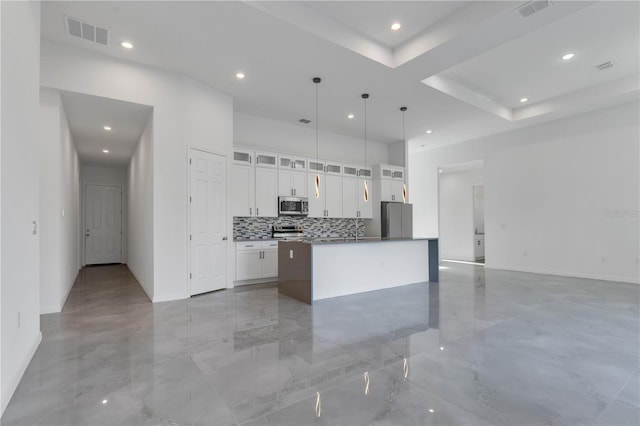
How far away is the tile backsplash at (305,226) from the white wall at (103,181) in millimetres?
5403

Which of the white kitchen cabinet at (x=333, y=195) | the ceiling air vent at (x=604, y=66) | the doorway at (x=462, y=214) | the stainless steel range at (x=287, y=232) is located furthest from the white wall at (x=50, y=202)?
the doorway at (x=462, y=214)

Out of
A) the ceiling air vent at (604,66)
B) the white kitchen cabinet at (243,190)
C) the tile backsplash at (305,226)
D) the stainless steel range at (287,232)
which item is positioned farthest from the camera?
the stainless steel range at (287,232)

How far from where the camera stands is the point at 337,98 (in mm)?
5824

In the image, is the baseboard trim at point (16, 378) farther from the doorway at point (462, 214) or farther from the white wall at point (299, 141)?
the doorway at point (462, 214)

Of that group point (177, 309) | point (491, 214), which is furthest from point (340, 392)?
point (491, 214)

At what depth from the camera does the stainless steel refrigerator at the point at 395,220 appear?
787 cm

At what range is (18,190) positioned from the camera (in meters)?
2.41

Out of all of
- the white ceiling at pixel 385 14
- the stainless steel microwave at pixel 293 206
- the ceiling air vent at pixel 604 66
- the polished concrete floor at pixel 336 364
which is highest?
the white ceiling at pixel 385 14

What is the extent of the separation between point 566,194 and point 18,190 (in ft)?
29.6

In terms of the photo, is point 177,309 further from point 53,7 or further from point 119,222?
point 119,222

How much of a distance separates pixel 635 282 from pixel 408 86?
5781 millimetres

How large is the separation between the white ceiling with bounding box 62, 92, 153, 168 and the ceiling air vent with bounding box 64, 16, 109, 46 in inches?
30.0

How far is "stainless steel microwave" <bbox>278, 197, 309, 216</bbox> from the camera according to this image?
660cm

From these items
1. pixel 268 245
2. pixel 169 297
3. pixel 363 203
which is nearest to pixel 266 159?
pixel 268 245
